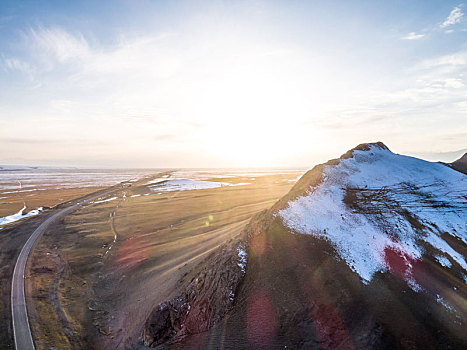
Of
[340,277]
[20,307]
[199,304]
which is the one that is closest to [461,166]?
[340,277]

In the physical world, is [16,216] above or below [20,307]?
above

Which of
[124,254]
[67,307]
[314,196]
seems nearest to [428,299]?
[314,196]

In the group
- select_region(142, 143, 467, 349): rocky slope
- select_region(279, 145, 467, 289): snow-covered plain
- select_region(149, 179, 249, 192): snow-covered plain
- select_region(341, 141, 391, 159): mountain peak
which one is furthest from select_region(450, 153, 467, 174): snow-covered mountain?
select_region(149, 179, 249, 192): snow-covered plain

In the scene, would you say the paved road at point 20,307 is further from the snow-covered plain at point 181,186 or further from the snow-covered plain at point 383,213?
the snow-covered plain at point 181,186

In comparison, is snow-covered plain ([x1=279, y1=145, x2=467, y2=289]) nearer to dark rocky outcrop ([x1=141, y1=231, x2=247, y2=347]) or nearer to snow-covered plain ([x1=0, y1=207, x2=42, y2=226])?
dark rocky outcrop ([x1=141, y1=231, x2=247, y2=347])

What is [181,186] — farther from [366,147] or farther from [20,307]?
[366,147]

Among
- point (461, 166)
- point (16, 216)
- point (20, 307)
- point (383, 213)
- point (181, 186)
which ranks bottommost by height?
point (20, 307)
